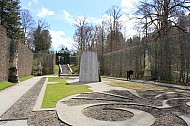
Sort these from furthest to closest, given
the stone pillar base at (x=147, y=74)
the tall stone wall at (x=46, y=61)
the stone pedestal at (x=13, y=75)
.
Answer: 1. the tall stone wall at (x=46, y=61)
2. the stone pillar base at (x=147, y=74)
3. the stone pedestal at (x=13, y=75)

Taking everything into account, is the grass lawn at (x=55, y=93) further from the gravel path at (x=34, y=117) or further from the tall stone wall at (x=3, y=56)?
the tall stone wall at (x=3, y=56)

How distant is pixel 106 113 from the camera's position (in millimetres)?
5969

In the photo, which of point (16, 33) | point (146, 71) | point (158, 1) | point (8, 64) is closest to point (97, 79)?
point (146, 71)

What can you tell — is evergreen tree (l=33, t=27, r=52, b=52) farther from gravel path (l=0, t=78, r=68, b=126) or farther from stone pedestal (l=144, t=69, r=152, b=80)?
gravel path (l=0, t=78, r=68, b=126)

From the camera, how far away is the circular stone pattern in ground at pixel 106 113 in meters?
5.40

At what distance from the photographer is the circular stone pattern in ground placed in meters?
5.40

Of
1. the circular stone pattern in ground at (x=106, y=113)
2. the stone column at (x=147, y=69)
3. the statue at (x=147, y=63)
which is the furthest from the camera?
the statue at (x=147, y=63)

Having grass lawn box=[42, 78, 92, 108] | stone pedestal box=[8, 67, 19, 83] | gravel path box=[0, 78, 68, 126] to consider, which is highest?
stone pedestal box=[8, 67, 19, 83]

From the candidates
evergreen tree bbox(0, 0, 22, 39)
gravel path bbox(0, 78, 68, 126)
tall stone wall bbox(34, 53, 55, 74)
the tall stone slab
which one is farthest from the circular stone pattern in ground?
tall stone wall bbox(34, 53, 55, 74)

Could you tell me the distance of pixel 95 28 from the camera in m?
48.2

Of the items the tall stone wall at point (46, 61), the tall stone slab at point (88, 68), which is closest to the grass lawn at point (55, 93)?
the tall stone slab at point (88, 68)

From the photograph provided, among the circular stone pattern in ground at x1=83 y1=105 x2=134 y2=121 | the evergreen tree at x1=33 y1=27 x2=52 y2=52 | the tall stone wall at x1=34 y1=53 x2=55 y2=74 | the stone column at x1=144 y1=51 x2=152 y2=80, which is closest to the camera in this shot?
the circular stone pattern in ground at x1=83 y1=105 x2=134 y2=121

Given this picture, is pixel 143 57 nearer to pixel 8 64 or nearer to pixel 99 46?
pixel 8 64

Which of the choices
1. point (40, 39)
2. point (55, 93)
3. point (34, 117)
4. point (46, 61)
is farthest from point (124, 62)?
point (40, 39)
